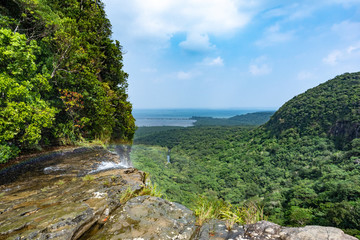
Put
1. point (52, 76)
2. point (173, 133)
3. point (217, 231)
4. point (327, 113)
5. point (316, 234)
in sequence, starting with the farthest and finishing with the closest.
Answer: point (173, 133)
point (327, 113)
point (52, 76)
point (217, 231)
point (316, 234)

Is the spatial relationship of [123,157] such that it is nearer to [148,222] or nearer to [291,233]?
[148,222]

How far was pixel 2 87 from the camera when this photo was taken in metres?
4.21

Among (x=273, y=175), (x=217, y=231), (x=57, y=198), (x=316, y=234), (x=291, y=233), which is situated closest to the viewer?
(x=316, y=234)

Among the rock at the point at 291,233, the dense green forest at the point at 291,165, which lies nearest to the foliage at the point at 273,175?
the dense green forest at the point at 291,165

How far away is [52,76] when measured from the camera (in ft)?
20.9

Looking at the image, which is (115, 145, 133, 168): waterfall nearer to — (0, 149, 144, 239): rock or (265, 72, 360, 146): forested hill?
(0, 149, 144, 239): rock

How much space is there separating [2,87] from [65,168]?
2.93 meters

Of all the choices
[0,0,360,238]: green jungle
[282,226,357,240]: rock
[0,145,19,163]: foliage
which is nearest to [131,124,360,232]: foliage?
[0,0,360,238]: green jungle

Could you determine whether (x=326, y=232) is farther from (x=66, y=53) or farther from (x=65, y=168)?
(x=66, y=53)

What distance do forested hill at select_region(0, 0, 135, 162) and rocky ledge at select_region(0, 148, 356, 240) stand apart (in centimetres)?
179

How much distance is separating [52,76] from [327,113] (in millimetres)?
91523

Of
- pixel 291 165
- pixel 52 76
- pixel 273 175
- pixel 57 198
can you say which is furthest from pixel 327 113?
pixel 57 198

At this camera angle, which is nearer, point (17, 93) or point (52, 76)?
point (17, 93)

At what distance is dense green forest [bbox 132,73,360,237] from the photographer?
32.8 metres
